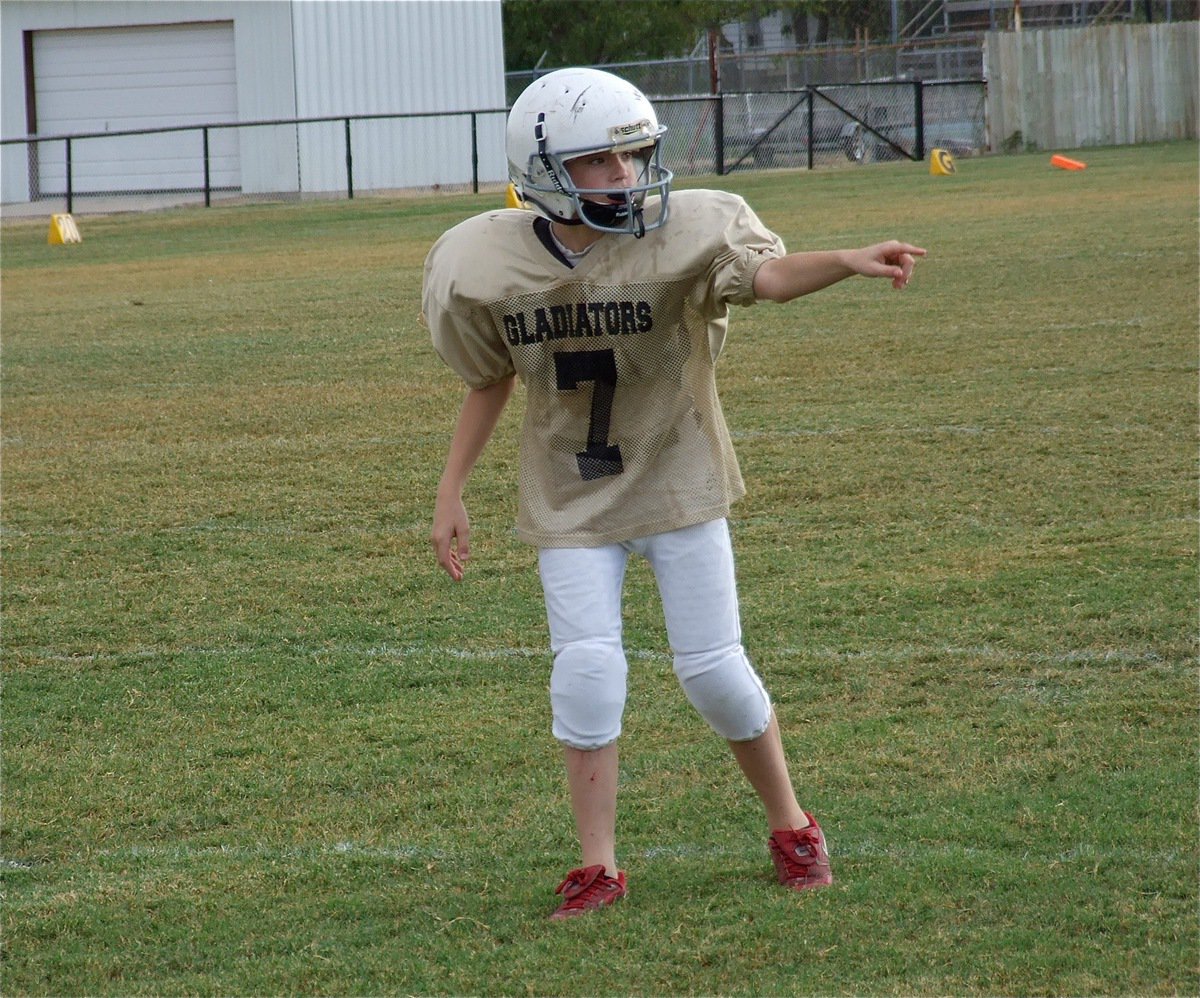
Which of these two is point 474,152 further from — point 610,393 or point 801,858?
point 801,858

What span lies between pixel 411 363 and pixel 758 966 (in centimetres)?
728

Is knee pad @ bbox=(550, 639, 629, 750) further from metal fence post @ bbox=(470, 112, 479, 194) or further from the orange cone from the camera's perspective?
metal fence post @ bbox=(470, 112, 479, 194)

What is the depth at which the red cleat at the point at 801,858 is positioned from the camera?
3258 mm

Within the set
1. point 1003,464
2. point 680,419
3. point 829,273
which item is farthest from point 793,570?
point 829,273

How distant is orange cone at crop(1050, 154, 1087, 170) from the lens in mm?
23750

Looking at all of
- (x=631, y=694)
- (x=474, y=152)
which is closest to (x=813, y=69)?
(x=474, y=152)

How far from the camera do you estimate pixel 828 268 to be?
2.94 metres

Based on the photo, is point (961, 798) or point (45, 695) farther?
point (45, 695)

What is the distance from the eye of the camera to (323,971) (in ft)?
10.00

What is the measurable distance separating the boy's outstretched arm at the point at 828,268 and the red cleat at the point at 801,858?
41.9 inches

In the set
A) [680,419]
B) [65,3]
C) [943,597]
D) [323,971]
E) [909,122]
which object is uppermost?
[65,3]

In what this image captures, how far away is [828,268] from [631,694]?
1856 millimetres

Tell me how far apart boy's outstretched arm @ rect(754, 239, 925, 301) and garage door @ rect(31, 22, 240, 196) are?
2602 centimetres

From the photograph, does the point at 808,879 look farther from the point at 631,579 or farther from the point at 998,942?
the point at 631,579
